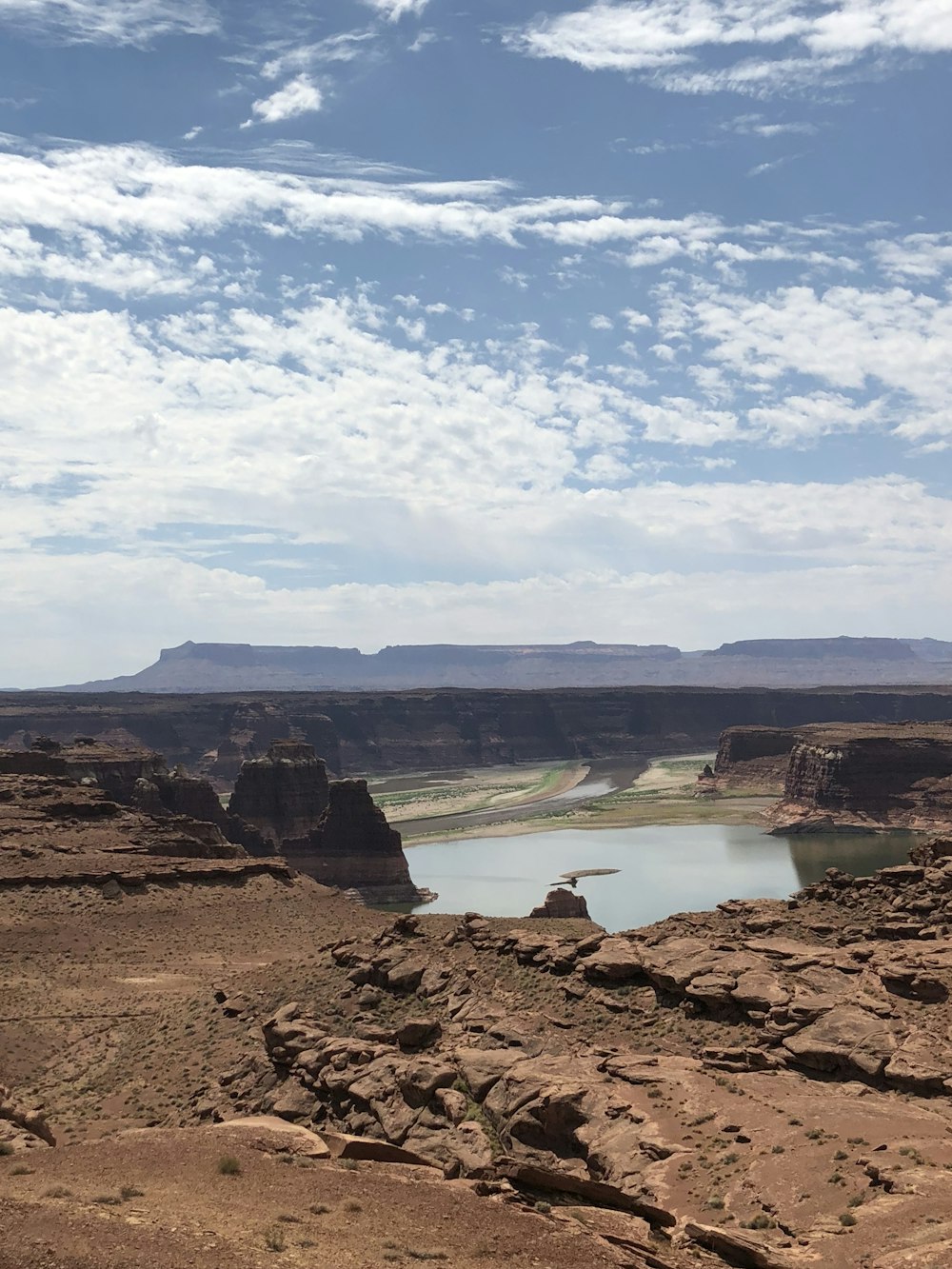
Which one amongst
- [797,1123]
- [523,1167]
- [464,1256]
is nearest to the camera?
[464,1256]

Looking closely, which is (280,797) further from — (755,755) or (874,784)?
(755,755)

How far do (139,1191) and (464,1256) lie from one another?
4.66m

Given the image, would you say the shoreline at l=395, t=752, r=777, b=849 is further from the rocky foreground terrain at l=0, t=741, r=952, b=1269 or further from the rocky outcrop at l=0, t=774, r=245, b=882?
the rocky foreground terrain at l=0, t=741, r=952, b=1269

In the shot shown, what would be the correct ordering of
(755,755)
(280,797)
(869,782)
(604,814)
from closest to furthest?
(280,797), (869,782), (604,814), (755,755)

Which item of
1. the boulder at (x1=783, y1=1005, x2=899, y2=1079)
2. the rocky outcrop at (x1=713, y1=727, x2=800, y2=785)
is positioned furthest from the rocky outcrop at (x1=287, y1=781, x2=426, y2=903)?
the rocky outcrop at (x1=713, y1=727, x2=800, y2=785)

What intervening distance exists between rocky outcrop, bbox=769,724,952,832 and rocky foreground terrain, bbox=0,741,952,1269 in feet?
269

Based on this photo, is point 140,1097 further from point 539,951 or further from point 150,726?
point 150,726

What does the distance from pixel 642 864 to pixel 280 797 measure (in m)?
29.8

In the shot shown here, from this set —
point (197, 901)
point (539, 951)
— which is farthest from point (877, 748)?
point (539, 951)

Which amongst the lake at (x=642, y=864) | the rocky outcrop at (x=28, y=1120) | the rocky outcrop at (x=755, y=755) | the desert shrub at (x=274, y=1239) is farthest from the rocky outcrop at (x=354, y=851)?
the rocky outcrop at (x=755, y=755)

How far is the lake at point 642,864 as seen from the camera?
74894 mm

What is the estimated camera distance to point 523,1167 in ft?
56.1

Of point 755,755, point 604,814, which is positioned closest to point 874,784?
point 604,814

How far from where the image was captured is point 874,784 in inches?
4510
